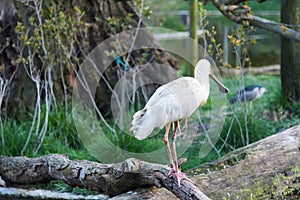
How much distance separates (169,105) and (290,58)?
12.0ft

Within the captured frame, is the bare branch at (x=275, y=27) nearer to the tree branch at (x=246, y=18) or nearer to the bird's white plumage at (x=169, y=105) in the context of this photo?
the tree branch at (x=246, y=18)

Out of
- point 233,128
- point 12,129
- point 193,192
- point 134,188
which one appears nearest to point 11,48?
point 12,129

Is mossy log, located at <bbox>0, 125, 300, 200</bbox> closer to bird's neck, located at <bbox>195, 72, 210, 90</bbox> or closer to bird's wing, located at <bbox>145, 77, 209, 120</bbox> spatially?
bird's wing, located at <bbox>145, 77, 209, 120</bbox>

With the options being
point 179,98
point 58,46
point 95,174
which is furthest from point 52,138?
point 179,98

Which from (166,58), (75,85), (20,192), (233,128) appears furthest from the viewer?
(166,58)

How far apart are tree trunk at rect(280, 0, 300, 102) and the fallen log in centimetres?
322

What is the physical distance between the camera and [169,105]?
12.4ft

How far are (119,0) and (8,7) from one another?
133 centimetres

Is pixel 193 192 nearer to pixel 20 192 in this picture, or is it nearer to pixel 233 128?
pixel 20 192

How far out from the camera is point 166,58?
8062 millimetres

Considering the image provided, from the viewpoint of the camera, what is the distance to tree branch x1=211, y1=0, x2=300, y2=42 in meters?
6.16

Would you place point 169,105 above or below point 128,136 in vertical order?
above

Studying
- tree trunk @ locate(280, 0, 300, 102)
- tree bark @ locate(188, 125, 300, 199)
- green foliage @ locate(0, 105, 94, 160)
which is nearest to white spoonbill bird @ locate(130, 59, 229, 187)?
tree bark @ locate(188, 125, 300, 199)

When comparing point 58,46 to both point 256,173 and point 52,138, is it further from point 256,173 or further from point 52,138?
point 256,173
